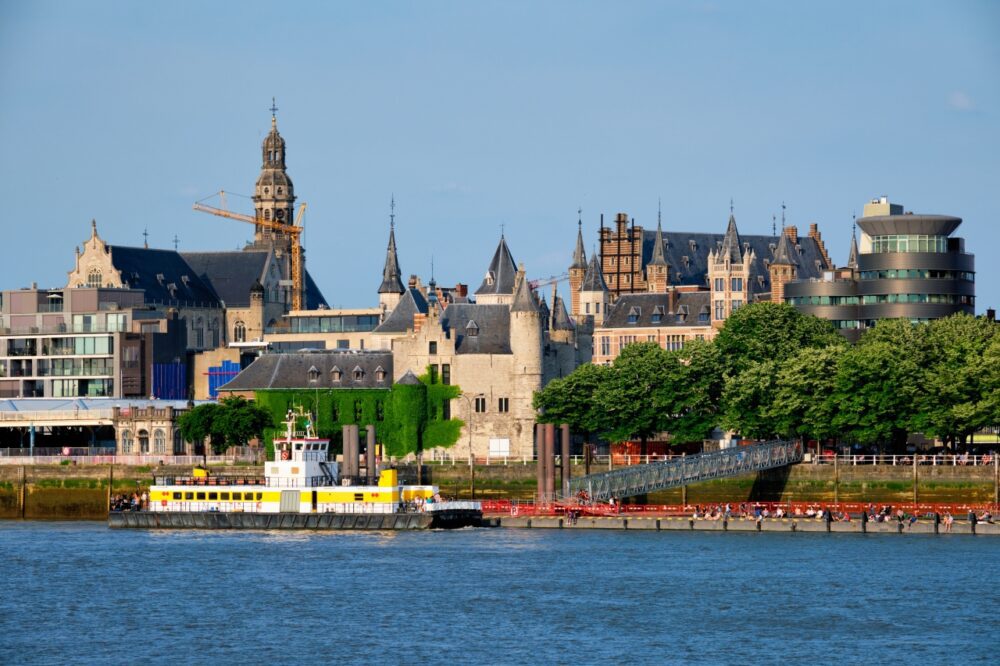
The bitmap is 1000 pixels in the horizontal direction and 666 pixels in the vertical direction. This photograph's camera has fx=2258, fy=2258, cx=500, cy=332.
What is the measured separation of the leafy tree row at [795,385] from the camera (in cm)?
13912

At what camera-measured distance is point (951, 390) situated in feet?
452

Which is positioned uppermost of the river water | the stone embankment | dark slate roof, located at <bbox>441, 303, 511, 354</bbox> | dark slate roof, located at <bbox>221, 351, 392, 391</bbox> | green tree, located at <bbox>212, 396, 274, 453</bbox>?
dark slate roof, located at <bbox>441, 303, 511, 354</bbox>

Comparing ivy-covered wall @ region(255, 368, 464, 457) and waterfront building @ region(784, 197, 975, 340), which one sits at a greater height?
waterfront building @ region(784, 197, 975, 340)

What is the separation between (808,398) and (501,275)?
194 feet

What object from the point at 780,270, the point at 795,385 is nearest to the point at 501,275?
the point at 780,270

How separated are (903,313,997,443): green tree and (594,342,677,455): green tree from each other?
17.0 m

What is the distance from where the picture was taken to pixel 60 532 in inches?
5359

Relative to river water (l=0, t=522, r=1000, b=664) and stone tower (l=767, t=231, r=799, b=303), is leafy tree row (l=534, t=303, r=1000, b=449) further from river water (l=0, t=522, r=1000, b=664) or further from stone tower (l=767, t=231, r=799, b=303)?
stone tower (l=767, t=231, r=799, b=303)

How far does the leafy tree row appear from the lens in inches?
5477

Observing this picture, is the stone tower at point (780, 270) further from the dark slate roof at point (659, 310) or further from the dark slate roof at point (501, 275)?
the dark slate roof at point (501, 275)

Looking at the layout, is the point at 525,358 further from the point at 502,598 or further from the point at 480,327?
the point at 502,598

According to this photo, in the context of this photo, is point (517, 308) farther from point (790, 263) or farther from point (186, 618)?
point (186, 618)

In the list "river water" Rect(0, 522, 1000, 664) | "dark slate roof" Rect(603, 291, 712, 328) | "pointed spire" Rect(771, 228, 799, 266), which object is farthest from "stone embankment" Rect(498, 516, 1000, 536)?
"pointed spire" Rect(771, 228, 799, 266)

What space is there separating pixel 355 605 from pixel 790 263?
98.0 metres
